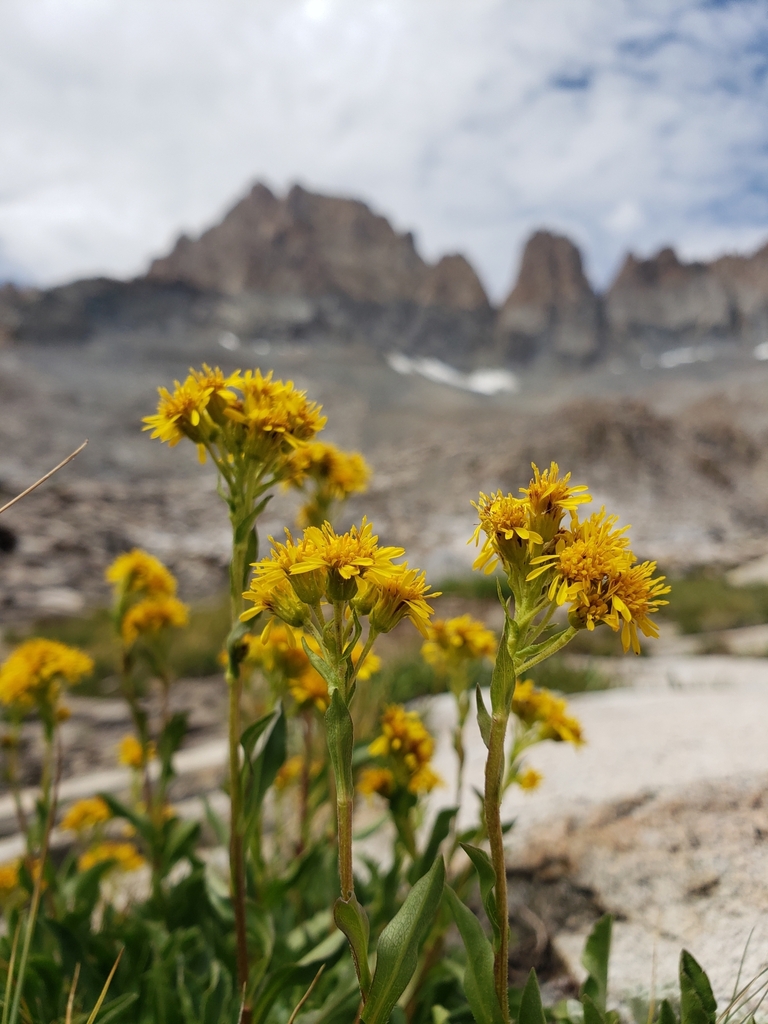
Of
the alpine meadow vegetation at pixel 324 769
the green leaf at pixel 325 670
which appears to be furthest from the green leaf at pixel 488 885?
the green leaf at pixel 325 670

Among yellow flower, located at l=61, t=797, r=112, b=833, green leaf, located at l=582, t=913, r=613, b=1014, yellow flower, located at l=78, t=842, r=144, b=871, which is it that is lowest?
yellow flower, located at l=78, t=842, r=144, b=871

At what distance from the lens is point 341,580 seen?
1169 mm

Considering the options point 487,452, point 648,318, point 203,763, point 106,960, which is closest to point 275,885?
point 106,960

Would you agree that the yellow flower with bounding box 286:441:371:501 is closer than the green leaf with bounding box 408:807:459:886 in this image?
No

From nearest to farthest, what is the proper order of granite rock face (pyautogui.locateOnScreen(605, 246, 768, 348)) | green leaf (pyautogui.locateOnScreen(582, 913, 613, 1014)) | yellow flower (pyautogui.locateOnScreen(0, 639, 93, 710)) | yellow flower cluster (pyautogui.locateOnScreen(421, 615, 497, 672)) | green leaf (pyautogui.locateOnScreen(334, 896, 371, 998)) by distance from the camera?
green leaf (pyautogui.locateOnScreen(334, 896, 371, 998)), green leaf (pyautogui.locateOnScreen(582, 913, 613, 1014)), yellow flower cluster (pyautogui.locateOnScreen(421, 615, 497, 672)), yellow flower (pyautogui.locateOnScreen(0, 639, 93, 710)), granite rock face (pyautogui.locateOnScreen(605, 246, 768, 348))

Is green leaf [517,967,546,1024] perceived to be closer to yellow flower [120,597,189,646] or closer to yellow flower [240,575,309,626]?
yellow flower [240,575,309,626]

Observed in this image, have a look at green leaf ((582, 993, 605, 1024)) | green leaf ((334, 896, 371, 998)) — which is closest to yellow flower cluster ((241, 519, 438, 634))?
green leaf ((334, 896, 371, 998))

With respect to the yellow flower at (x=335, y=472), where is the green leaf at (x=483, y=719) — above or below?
below

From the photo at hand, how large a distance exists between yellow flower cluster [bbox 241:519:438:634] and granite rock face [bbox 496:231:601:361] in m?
82.2

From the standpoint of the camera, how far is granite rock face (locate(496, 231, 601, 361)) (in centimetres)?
7944

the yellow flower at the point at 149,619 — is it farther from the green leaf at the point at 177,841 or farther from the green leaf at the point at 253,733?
the green leaf at the point at 253,733

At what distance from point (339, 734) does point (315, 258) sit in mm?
85495

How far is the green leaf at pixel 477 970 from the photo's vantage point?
1163 mm

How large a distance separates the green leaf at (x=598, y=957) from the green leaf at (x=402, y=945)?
80 cm
